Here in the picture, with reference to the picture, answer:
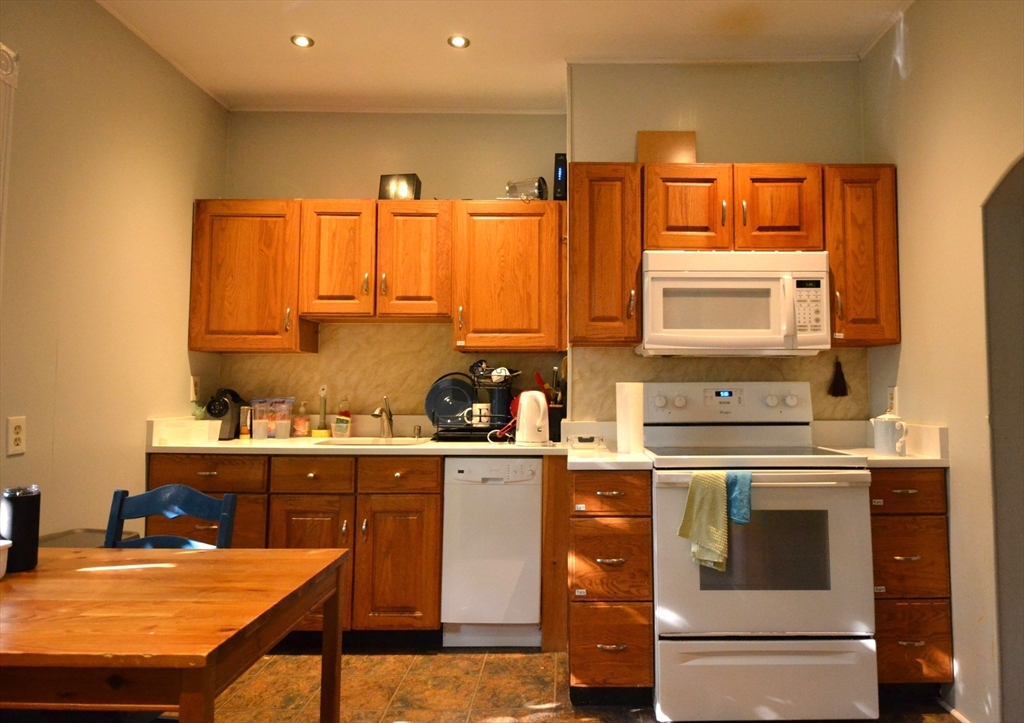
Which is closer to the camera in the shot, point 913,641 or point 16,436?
point 16,436

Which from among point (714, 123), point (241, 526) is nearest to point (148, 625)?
point (241, 526)

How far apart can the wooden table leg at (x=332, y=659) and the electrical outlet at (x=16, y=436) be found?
1311 mm

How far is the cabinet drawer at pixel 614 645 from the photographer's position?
217 cm

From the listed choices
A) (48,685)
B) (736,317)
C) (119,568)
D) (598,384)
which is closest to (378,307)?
→ (598,384)

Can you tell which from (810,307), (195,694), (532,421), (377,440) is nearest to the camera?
(195,694)

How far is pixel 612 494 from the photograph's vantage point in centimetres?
223

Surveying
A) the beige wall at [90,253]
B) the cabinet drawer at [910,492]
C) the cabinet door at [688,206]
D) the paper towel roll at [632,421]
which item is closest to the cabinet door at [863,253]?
the cabinet door at [688,206]

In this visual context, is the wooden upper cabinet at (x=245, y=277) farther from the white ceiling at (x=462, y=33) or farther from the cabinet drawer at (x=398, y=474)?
the cabinet drawer at (x=398, y=474)

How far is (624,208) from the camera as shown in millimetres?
2664

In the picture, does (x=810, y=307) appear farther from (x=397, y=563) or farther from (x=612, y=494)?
(x=397, y=563)

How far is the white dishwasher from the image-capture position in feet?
8.70

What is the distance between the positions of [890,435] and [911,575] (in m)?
0.51

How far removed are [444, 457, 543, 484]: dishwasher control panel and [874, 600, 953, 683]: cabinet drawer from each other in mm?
1354

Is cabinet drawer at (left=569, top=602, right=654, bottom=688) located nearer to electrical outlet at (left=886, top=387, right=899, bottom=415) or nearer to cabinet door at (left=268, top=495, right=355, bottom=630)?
cabinet door at (left=268, top=495, right=355, bottom=630)
